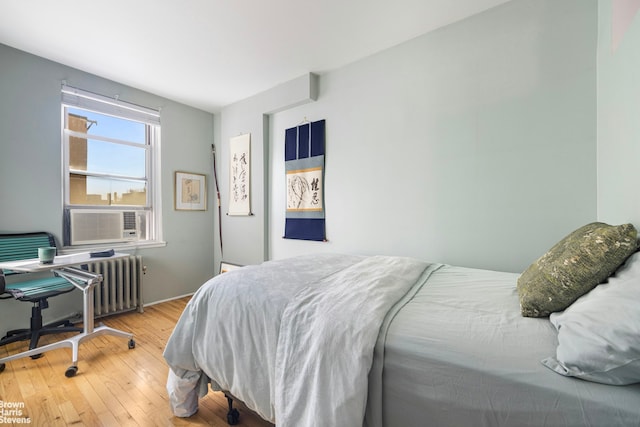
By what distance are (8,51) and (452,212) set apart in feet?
13.4

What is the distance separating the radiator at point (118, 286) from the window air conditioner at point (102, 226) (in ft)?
1.08

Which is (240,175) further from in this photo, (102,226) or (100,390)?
(100,390)

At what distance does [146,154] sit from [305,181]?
215 cm

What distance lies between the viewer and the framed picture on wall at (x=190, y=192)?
140 inches

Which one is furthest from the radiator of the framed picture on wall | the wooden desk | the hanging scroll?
the hanging scroll

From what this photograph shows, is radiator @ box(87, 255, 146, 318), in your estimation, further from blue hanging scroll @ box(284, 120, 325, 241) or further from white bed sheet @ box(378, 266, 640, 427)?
A: white bed sheet @ box(378, 266, 640, 427)

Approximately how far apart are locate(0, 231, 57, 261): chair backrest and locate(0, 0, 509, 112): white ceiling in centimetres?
169

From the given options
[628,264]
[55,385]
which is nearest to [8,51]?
[55,385]

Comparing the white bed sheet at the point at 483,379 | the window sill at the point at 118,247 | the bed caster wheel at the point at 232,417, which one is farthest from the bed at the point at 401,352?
the window sill at the point at 118,247

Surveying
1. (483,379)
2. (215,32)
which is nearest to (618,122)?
(483,379)

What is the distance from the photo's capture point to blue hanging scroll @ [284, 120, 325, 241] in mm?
2848

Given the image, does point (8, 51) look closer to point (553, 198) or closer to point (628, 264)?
point (628, 264)

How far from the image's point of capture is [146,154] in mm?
3375

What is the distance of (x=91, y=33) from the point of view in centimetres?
216
